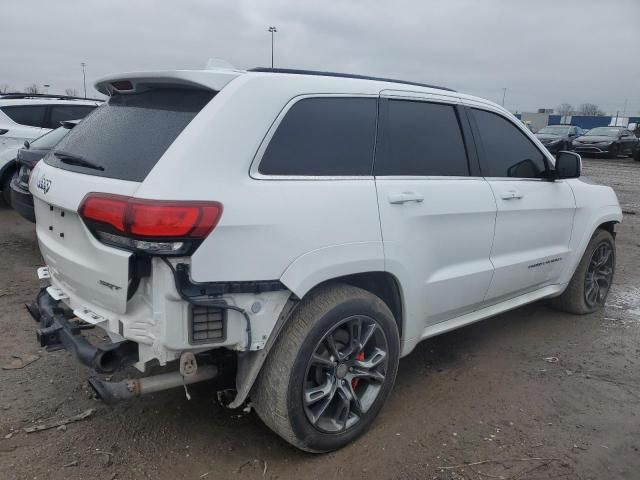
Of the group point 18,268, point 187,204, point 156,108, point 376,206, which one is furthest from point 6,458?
point 18,268

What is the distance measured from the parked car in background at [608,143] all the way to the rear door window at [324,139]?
25.8 m

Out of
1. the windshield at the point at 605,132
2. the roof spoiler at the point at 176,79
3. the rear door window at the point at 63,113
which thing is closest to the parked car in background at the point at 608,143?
the windshield at the point at 605,132

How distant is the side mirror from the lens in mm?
4227

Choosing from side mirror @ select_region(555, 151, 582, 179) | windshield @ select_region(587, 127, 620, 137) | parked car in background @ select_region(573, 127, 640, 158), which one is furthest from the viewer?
windshield @ select_region(587, 127, 620, 137)

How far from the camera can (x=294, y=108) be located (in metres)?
2.71

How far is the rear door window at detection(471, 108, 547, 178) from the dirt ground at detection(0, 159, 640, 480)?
1.41 metres

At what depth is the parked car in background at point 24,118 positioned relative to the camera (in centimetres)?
837

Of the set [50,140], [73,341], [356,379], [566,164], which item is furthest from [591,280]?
[50,140]

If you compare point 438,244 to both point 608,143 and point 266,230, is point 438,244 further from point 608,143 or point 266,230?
point 608,143

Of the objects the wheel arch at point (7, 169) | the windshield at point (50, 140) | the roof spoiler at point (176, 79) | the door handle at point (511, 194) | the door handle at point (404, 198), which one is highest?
the roof spoiler at point (176, 79)

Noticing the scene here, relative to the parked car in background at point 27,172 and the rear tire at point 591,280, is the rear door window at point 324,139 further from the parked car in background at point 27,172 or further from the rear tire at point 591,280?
the parked car in background at point 27,172

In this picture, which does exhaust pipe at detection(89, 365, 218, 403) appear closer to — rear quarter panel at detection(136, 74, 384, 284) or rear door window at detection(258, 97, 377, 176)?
rear quarter panel at detection(136, 74, 384, 284)

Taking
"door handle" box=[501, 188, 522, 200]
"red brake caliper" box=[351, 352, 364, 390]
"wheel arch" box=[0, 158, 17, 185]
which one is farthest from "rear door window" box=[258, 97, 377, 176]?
"wheel arch" box=[0, 158, 17, 185]

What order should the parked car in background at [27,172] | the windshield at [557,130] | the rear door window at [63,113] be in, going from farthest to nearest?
1. the windshield at [557,130]
2. the rear door window at [63,113]
3. the parked car in background at [27,172]
